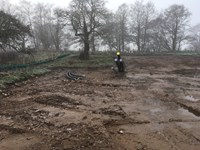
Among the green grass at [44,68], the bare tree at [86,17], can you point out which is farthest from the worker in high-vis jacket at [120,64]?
the bare tree at [86,17]

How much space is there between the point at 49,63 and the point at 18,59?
275cm

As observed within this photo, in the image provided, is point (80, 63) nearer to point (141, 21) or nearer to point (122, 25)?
point (122, 25)

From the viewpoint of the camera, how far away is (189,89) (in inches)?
479

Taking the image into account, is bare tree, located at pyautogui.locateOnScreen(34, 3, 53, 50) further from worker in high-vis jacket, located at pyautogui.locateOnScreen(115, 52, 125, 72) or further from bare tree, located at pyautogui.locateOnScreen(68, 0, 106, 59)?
worker in high-vis jacket, located at pyautogui.locateOnScreen(115, 52, 125, 72)

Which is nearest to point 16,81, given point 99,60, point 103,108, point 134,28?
point 103,108

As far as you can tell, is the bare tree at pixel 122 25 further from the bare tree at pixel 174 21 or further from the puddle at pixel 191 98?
the puddle at pixel 191 98

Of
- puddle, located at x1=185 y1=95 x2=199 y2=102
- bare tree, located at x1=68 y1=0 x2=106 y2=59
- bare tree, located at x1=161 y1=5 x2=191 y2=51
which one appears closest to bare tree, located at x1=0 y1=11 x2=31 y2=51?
bare tree, located at x1=68 y1=0 x2=106 y2=59

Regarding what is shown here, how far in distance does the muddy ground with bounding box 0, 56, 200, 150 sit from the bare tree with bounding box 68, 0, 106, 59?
477 inches

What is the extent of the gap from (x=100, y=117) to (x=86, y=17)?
1851 cm

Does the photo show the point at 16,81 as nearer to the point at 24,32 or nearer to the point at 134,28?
the point at 24,32

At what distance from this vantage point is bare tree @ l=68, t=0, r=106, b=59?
952 inches

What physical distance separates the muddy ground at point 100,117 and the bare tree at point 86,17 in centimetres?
1212

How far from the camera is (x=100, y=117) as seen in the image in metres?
7.80

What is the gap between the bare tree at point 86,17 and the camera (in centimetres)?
2418
